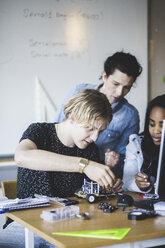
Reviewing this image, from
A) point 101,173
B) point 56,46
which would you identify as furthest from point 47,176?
point 56,46

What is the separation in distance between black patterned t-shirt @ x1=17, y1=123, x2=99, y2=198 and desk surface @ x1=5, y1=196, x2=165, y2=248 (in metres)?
0.31

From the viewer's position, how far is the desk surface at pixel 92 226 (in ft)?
3.86

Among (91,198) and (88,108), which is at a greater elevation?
(88,108)

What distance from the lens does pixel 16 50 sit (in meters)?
2.89

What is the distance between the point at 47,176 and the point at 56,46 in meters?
1.38

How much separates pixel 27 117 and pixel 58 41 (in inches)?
24.2

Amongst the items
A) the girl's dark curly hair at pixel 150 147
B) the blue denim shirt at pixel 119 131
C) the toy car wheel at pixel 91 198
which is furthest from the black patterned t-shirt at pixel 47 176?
the blue denim shirt at pixel 119 131

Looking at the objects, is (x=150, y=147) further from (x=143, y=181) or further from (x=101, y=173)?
(x=101, y=173)

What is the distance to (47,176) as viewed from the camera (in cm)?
190

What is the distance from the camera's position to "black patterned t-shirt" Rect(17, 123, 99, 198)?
6.25ft

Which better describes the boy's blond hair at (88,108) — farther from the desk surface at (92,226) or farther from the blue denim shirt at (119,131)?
the blue denim shirt at (119,131)

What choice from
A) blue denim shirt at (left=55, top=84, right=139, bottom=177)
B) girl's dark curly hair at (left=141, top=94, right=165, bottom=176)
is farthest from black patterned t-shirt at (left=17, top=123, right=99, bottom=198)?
blue denim shirt at (left=55, top=84, right=139, bottom=177)

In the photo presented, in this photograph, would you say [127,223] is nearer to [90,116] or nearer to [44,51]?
[90,116]

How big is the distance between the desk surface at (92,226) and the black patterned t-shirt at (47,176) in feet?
1.01
